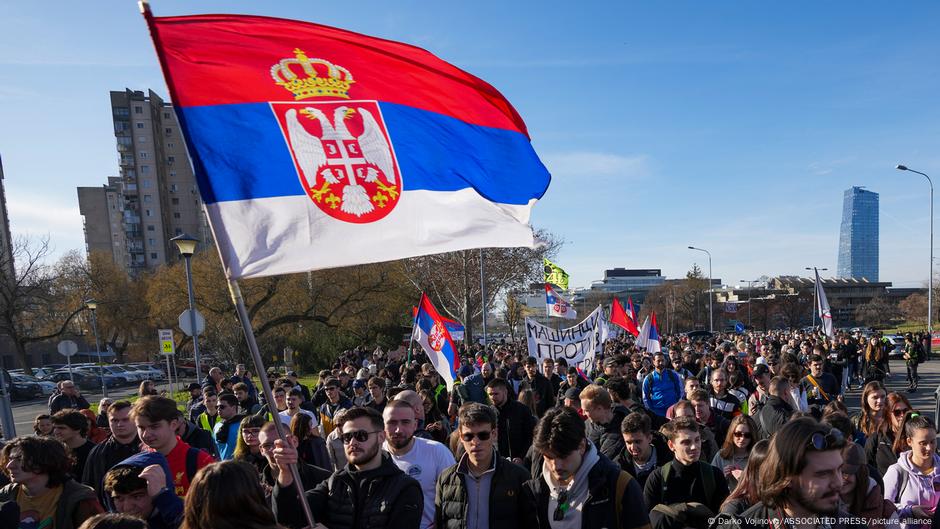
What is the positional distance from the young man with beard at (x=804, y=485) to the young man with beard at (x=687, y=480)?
145 cm

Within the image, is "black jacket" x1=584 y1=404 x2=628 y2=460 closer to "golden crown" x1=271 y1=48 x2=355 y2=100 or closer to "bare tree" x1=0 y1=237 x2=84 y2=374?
"golden crown" x1=271 y1=48 x2=355 y2=100

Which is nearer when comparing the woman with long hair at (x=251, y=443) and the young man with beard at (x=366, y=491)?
the young man with beard at (x=366, y=491)

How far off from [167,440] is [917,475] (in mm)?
5058

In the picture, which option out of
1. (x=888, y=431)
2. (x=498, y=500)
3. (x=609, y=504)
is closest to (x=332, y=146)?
(x=498, y=500)

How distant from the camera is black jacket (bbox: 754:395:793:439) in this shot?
6.10 metres

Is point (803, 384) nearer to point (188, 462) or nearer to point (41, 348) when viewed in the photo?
point (188, 462)

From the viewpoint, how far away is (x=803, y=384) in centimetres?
839

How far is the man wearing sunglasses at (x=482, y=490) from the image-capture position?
337 cm

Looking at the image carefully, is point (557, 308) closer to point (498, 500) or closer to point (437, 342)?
point (437, 342)

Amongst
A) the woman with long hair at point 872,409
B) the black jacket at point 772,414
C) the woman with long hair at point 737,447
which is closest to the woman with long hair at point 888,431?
the woman with long hair at point 872,409

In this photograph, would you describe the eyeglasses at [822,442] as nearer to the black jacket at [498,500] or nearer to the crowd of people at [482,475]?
the crowd of people at [482,475]

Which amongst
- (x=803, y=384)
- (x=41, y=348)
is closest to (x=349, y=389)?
(x=803, y=384)

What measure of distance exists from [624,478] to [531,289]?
3517 centimetres

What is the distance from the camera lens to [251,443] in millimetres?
4883
